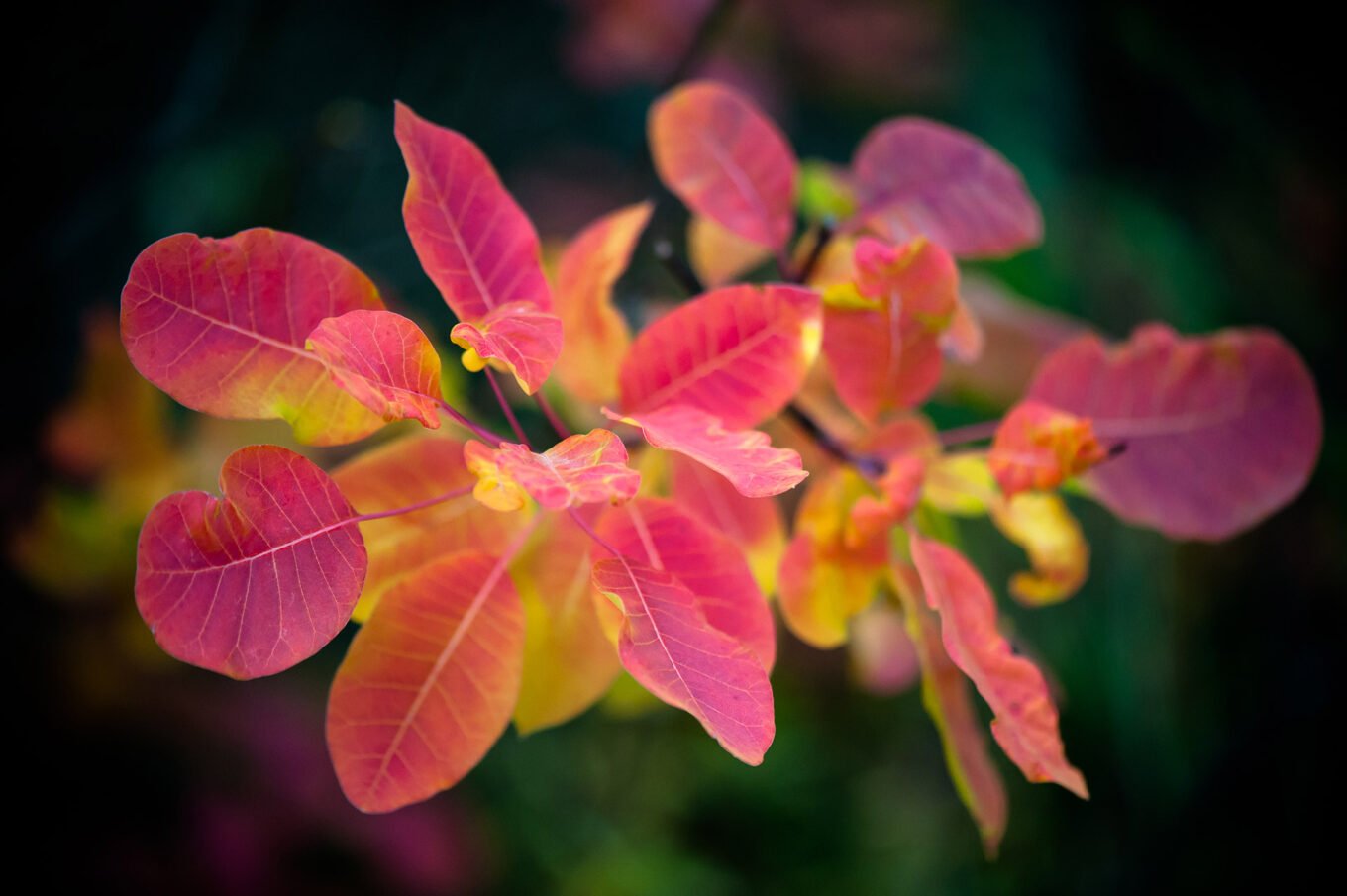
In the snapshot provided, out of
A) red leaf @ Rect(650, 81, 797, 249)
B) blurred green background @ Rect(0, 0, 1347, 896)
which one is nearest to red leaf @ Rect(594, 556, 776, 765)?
red leaf @ Rect(650, 81, 797, 249)

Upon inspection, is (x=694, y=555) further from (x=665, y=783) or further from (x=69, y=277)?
(x=665, y=783)

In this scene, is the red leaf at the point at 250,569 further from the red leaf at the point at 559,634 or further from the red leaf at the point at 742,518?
the red leaf at the point at 742,518

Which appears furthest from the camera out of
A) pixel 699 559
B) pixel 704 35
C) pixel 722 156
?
pixel 704 35

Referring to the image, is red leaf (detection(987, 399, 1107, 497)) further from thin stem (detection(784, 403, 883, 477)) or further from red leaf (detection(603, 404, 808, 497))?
red leaf (detection(603, 404, 808, 497))

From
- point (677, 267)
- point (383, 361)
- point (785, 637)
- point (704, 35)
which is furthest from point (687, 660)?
point (785, 637)

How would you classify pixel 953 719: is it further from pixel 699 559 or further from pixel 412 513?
pixel 412 513

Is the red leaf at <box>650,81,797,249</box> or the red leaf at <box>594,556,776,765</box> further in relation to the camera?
the red leaf at <box>650,81,797,249</box>

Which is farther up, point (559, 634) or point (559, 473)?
point (559, 473)
